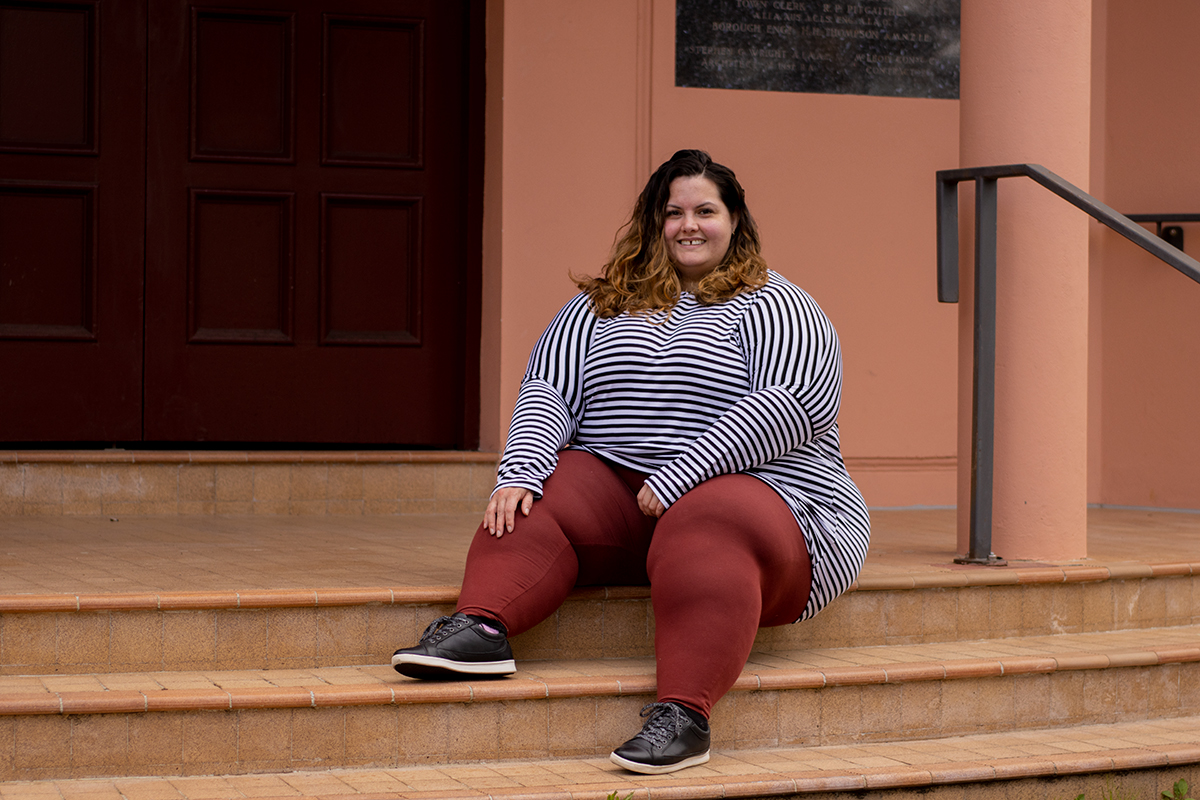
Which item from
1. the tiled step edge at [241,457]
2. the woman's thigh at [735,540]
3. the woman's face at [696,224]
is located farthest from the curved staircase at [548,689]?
the tiled step edge at [241,457]

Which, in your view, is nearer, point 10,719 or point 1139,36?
point 10,719

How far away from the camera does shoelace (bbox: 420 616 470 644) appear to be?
103 inches

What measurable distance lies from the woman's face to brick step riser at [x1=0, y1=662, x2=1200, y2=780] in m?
0.97

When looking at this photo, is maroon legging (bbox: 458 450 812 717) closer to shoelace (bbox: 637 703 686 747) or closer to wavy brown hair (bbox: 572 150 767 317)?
shoelace (bbox: 637 703 686 747)

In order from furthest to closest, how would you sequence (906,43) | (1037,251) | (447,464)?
1. (906,43)
2. (447,464)
3. (1037,251)

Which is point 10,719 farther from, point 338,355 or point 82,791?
point 338,355

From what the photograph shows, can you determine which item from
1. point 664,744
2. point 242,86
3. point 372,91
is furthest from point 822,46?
point 664,744

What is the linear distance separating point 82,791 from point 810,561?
4.80 ft

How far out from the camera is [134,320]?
4.71 meters

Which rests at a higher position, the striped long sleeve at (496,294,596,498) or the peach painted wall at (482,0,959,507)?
the peach painted wall at (482,0,959,507)

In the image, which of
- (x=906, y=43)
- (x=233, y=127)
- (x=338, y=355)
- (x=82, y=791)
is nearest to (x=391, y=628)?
(x=82, y=791)

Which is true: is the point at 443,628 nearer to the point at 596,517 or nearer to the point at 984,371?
the point at 596,517

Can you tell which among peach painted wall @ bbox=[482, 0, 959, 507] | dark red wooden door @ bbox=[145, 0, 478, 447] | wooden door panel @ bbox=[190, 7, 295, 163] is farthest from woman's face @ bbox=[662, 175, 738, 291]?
wooden door panel @ bbox=[190, 7, 295, 163]

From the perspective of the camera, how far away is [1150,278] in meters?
5.21
